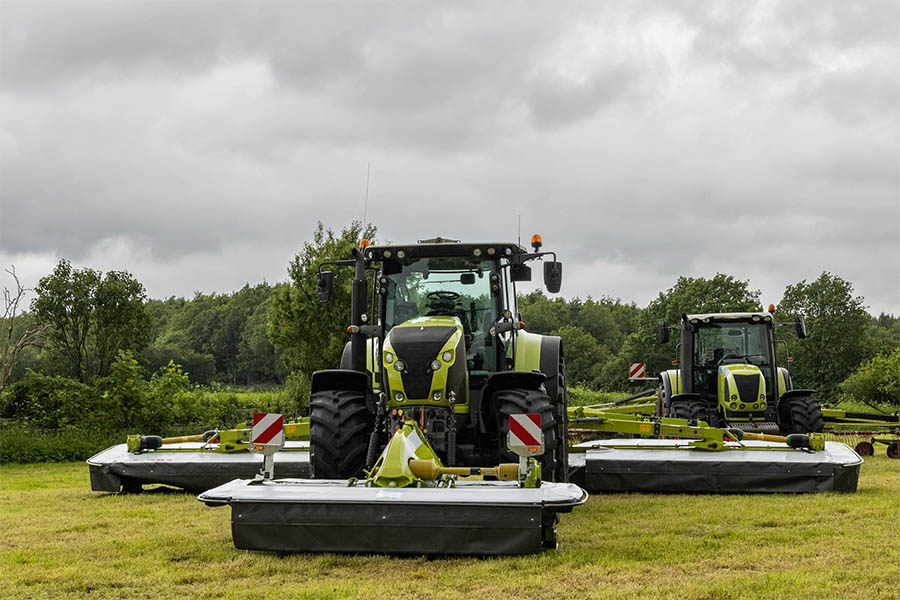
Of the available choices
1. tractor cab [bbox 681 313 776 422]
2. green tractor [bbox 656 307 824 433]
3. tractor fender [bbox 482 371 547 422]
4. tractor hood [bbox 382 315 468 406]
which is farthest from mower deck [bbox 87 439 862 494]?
tractor cab [bbox 681 313 776 422]

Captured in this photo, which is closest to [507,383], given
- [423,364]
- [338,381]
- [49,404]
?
[423,364]

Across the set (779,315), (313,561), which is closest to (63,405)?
(313,561)

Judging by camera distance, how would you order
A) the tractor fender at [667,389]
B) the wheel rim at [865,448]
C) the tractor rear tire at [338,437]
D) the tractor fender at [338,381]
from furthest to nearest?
the tractor fender at [667,389] < the wheel rim at [865,448] < the tractor fender at [338,381] < the tractor rear tire at [338,437]

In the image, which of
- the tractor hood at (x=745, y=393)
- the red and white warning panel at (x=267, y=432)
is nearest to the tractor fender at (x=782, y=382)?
the tractor hood at (x=745, y=393)

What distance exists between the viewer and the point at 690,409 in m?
13.7

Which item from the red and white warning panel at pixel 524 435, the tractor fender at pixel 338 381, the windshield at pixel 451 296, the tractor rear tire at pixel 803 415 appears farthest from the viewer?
the tractor rear tire at pixel 803 415

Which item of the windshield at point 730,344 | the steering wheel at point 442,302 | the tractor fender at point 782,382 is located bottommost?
the tractor fender at point 782,382

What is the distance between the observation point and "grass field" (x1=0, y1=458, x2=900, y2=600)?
498 cm

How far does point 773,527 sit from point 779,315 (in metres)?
31.2

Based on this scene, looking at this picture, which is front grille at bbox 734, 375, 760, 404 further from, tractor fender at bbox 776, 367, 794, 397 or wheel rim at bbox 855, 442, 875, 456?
wheel rim at bbox 855, 442, 875, 456

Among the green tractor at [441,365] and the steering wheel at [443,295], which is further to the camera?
the steering wheel at [443,295]

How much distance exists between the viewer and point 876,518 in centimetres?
731

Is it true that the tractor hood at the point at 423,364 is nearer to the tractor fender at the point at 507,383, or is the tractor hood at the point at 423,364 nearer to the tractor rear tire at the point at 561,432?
the tractor fender at the point at 507,383

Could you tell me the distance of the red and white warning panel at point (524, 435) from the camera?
20.1ft
